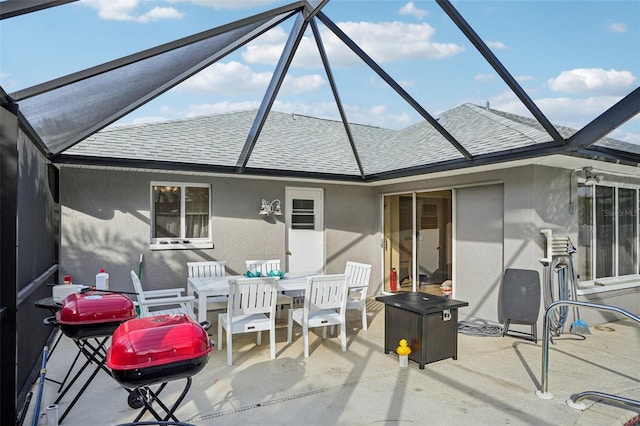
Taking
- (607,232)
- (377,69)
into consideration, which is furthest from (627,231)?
(377,69)

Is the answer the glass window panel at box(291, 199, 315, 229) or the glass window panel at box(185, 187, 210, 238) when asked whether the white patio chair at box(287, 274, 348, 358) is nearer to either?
the glass window panel at box(185, 187, 210, 238)

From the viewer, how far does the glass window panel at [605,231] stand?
6816mm

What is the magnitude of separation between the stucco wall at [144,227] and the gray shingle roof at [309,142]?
1.85 ft

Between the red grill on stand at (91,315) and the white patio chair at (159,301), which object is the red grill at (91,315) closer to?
the red grill on stand at (91,315)

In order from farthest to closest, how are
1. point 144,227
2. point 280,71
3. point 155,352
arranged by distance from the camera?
point 144,227 < point 280,71 < point 155,352

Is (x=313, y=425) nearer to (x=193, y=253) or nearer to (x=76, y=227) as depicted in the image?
(x=193, y=253)

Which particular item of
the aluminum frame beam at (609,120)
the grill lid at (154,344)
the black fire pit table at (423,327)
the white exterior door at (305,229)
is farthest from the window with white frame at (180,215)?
the aluminum frame beam at (609,120)

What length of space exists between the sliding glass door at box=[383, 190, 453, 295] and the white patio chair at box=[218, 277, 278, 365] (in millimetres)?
3922

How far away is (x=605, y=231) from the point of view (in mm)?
6941

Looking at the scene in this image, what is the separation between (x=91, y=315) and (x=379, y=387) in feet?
9.20

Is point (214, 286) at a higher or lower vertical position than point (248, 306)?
higher

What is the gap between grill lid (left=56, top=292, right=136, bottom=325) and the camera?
288 cm

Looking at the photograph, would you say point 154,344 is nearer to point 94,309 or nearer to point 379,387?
point 94,309

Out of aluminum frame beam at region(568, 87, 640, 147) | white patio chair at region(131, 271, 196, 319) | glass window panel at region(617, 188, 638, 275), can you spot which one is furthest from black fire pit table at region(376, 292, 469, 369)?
glass window panel at region(617, 188, 638, 275)
